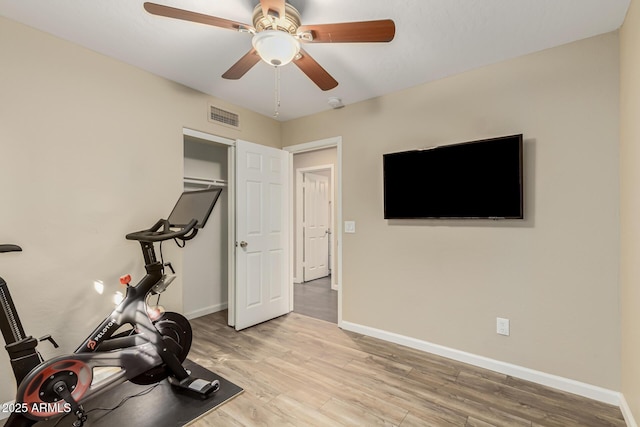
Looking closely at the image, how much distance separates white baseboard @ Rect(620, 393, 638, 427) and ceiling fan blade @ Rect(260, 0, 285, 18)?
2.92 metres

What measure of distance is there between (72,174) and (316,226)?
13.5ft


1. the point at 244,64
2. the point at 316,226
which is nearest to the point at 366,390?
the point at 244,64

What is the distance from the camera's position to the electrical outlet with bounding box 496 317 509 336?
233 cm

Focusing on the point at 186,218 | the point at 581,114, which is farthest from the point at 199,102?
the point at 581,114

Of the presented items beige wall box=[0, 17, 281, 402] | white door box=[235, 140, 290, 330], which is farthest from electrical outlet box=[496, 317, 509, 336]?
beige wall box=[0, 17, 281, 402]

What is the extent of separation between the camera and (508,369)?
7.59 ft

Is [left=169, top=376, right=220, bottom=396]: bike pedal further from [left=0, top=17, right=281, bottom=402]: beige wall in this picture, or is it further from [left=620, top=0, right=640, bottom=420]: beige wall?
[left=620, top=0, right=640, bottom=420]: beige wall

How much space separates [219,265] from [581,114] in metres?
3.95

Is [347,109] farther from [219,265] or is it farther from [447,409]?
[447,409]

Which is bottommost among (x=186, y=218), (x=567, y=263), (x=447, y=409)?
(x=447, y=409)

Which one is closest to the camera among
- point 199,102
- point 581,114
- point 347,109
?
point 581,114

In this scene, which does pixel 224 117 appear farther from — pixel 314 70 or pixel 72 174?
pixel 314 70

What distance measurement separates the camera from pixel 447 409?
1.91 m

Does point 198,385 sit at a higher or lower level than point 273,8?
lower
